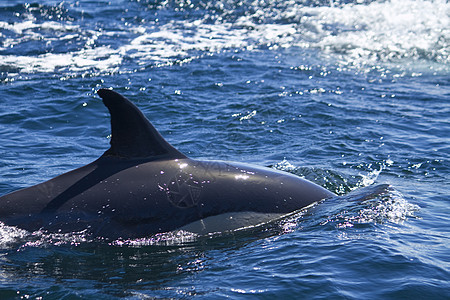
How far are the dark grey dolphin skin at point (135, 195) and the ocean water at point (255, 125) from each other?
183 millimetres

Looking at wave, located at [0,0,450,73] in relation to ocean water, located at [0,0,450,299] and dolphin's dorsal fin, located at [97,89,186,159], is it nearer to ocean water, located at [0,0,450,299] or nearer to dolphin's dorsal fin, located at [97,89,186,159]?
ocean water, located at [0,0,450,299]

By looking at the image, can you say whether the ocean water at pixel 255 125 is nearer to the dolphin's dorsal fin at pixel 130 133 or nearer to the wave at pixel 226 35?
the wave at pixel 226 35

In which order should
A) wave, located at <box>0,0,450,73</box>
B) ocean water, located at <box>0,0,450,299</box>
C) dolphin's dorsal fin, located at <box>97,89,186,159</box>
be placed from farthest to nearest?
wave, located at <box>0,0,450,73</box> < dolphin's dorsal fin, located at <box>97,89,186,159</box> < ocean water, located at <box>0,0,450,299</box>

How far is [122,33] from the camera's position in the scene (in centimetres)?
2367

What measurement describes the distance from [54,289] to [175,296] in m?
1.30

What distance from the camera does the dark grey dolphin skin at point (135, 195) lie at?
740 cm

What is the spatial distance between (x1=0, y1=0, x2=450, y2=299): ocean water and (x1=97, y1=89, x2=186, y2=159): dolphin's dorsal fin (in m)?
1.11

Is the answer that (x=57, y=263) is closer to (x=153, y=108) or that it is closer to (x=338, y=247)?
(x=338, y=247)

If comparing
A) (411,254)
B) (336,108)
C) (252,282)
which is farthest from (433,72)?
(252,282)

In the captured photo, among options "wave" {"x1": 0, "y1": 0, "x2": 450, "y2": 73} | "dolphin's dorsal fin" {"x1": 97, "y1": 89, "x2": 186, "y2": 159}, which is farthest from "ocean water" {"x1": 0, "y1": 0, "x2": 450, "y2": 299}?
"dolphin's dorsal fin" {"x1": 97, "y1": 89, "x2": 186, "y2": 159}

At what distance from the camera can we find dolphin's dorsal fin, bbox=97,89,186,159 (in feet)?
24.2

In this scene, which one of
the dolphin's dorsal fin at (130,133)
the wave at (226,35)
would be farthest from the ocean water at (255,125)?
the dolphin's dorsal fin at (130,133)

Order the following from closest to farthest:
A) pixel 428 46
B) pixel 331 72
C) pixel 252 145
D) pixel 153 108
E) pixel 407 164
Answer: pixel 407 164 < pixel 252 145 < pixel 153 108 < pixel 331 72 < pixel 428 46

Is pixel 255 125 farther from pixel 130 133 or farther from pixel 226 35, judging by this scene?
pixel 226 35
